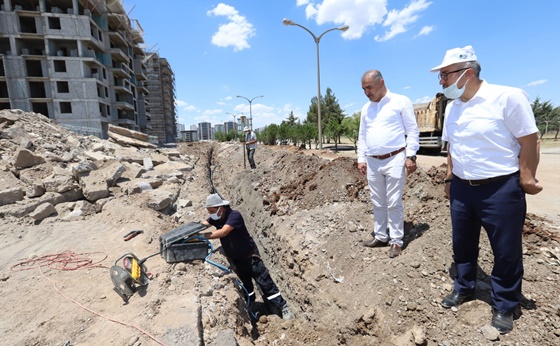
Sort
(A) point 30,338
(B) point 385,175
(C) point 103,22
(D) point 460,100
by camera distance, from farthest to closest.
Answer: (C) point 103,22, (B) point 385,175, (A) point 30,338, (D) point 460,100

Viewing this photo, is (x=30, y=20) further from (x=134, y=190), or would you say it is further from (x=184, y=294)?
(x=184, y=294)

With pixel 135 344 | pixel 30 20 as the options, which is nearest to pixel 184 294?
pixel 135 344

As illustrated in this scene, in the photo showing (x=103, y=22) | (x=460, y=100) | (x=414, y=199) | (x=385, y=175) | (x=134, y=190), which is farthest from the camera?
(x=103, y=22)

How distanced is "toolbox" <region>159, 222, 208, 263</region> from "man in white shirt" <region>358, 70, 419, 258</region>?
8.09 ft

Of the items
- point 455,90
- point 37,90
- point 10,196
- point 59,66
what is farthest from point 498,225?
point 37,90

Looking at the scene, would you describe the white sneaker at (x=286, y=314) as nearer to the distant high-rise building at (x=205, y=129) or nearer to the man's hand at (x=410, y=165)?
the man's hand at (x=410, y=165)

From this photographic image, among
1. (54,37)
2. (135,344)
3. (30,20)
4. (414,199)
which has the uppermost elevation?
(30,20)

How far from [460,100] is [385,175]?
4.12 feet

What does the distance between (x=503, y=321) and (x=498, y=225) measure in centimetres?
84

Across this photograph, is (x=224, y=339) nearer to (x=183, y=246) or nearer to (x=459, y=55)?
(x=183, y=246)

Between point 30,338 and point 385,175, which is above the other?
point 385,175

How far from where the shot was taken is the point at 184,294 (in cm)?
336

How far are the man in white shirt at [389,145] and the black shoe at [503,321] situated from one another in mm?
1260

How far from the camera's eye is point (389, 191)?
3.47 metres
